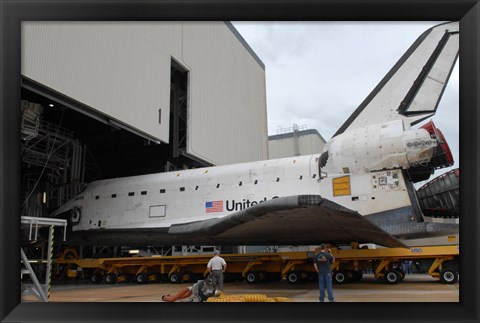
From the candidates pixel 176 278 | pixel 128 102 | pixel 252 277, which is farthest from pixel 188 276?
pixel 128 102

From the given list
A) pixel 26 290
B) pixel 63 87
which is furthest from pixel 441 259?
pixel 63 87

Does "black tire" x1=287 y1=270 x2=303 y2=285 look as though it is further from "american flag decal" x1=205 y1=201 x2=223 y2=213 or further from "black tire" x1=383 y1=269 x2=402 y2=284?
"american flag decal" x1=205 y1=201 x2=223 y2=213

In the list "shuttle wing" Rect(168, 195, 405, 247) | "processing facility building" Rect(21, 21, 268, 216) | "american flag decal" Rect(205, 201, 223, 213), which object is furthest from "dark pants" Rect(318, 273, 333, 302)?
"processing facility building" Rect(21, 21, 268, 216)

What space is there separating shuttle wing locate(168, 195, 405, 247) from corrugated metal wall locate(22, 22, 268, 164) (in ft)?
11.8

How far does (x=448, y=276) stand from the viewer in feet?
25.0

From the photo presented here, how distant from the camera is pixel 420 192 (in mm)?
7871

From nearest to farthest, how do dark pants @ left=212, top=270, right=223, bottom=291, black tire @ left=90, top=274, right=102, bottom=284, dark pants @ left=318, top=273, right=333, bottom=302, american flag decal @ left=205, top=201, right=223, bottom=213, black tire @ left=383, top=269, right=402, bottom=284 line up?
dark pants @ left=318, top=273, right=333, bottom=302 < dark pants @ left=212, top=270, right=223, bottom=291 < black tire @ left=383, top=269, right=402, bottom=284 < american flag decal @ left=205, top=201, right=223, bottom=213 < black tire @ left=90, top=274, right=102, bottom=284

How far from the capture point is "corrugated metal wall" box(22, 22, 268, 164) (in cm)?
835

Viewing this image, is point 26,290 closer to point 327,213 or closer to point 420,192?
point 327,213

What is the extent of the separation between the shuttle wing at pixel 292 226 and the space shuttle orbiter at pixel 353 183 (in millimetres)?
17

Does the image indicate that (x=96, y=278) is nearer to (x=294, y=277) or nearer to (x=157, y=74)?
(x=294, y=277)

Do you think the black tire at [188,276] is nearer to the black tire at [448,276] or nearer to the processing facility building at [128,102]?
the processing facility building at [128,102]

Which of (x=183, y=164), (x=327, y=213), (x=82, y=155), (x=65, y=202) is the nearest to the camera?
(x=327, y=213)

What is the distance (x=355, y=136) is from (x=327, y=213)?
A: 2367mm
